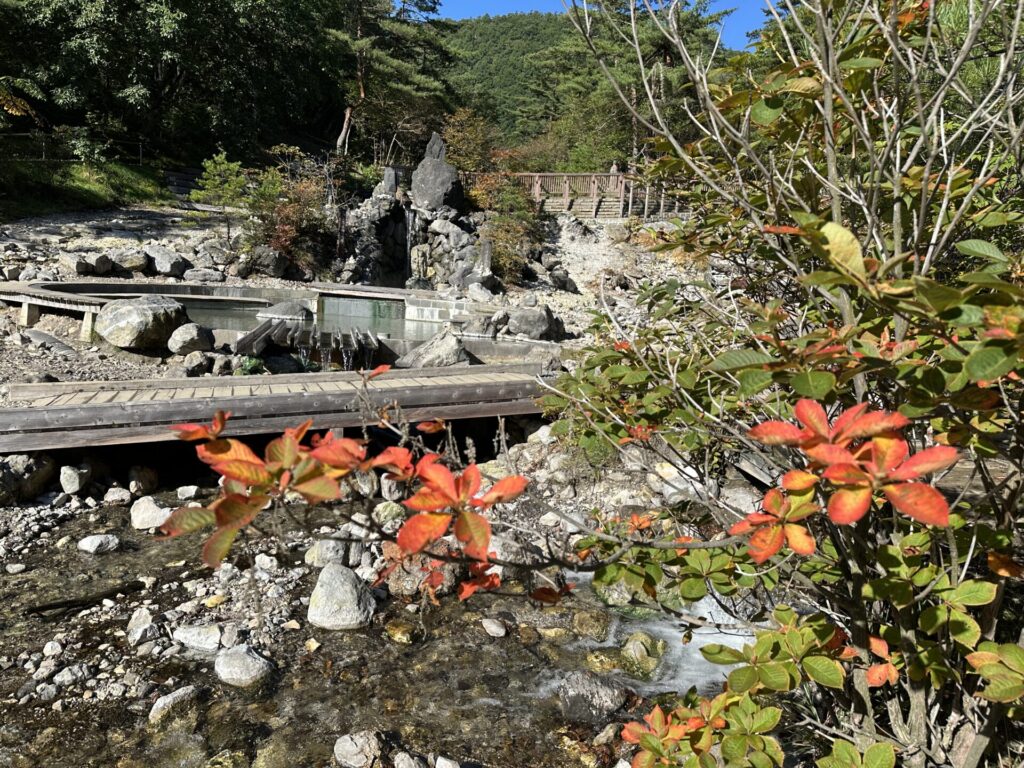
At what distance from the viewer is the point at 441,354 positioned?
9.19 metres

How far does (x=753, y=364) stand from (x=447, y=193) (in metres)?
21.3

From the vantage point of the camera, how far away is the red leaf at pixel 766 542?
1.01 meters

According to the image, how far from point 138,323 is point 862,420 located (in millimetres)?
9584

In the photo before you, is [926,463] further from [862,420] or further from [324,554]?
[324,554]

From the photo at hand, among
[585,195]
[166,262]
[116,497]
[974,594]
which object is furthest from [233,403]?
[585,195]

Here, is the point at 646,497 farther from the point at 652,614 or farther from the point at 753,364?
the point at 753,364

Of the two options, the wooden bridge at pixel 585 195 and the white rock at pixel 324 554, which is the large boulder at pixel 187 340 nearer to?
the white rock at pixel 324 554

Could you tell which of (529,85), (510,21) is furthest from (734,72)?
(510,21)

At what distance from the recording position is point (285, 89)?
2667cm


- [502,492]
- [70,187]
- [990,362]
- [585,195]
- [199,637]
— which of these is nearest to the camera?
[990,362]

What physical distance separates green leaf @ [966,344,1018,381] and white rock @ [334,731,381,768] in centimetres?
331

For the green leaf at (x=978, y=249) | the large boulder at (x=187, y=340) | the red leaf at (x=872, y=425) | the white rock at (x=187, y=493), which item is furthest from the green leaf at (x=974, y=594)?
the large boulder at (x=187, y=340)

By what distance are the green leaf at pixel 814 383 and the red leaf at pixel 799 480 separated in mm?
119

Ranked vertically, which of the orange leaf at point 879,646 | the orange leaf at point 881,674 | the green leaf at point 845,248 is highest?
the green leaf at point 845,248
